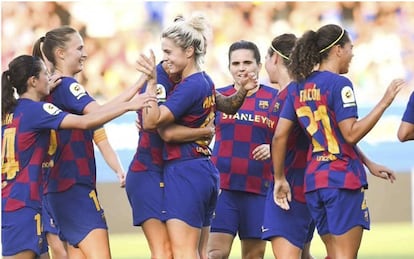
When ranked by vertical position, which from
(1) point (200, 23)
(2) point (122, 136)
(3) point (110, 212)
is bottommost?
(3) point (110, 212)

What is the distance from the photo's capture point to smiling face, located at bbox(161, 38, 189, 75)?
22.9 feet

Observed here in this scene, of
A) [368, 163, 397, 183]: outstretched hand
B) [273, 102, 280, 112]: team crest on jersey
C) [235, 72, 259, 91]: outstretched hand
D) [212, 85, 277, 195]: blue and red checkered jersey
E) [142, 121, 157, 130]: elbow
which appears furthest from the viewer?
[212, 85, 277, 195]: blue and red checkered jersey

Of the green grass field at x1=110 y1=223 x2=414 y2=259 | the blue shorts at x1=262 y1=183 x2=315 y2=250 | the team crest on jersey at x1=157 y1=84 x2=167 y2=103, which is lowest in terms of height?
the green grass field at x1=110 y1=223 x2=414 y2=259

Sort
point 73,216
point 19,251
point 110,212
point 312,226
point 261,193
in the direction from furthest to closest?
point 110,212 → point 261,193 → point 312,226 → point 73,216 → point 19,251

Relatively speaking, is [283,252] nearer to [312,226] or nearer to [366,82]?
[312,226]

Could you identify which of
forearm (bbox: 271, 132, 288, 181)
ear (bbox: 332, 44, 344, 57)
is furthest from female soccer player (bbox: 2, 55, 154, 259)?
ear (bbox: 332, 44, 344, 57)

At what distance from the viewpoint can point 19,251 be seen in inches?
261

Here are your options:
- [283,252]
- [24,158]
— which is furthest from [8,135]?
[283,252]

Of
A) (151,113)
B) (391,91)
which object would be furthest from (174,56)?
(391,91)

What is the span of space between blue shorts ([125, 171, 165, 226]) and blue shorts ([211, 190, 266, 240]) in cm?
129

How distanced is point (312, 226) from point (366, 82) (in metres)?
9.07

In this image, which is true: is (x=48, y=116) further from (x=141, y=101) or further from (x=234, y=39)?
(x=234, y=39)

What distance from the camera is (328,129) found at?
22.2 ft

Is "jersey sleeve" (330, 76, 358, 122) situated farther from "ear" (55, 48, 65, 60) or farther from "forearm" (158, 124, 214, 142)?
"ear" (55, 48, 65, 60)
